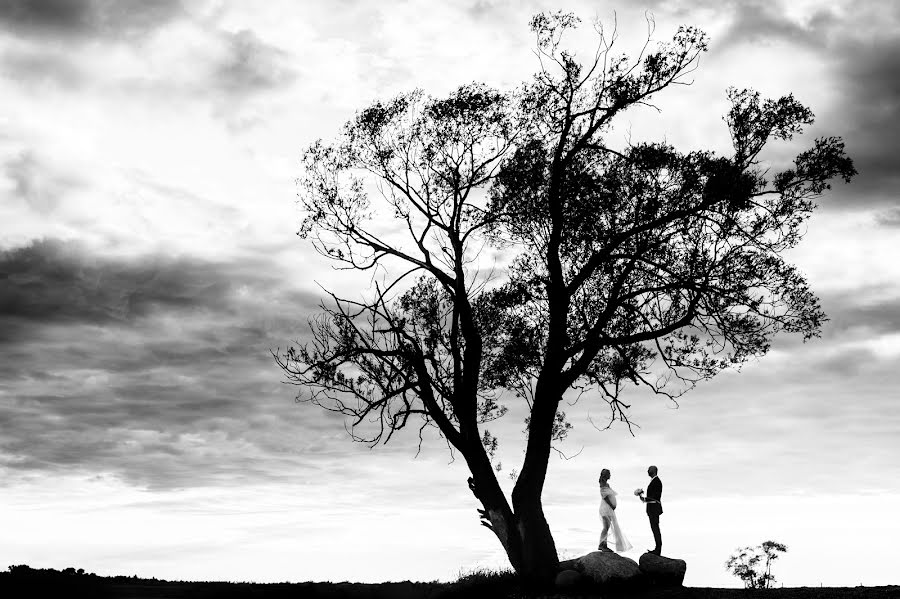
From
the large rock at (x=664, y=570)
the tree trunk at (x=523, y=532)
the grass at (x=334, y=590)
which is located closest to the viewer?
the grass at (x=334, y=590)

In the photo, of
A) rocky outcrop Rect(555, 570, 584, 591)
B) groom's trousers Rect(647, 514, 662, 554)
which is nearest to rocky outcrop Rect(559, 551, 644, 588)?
rocky outcrop Rect(555, 570, 584, 591)

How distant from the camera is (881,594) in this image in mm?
23203

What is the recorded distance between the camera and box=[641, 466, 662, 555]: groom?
27922mm

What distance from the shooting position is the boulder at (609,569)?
86.4 ft

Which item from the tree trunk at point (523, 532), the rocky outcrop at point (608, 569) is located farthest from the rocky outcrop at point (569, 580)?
the tree trunk at point (523, 532)

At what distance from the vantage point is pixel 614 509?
2856cm

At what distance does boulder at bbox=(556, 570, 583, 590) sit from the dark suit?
3.35 m

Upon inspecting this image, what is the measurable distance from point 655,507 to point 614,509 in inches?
55.0

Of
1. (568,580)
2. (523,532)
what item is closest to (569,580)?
(568,580)

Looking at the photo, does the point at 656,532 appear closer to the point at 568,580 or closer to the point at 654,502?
the point at 654,502

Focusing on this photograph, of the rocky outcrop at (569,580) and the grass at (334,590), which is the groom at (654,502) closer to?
the grass at (334,590)

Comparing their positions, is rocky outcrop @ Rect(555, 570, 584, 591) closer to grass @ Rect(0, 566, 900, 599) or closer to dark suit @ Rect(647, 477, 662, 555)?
grass @ Rect(0, 566, 900, 599)

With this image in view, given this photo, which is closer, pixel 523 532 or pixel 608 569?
pixel 608 569

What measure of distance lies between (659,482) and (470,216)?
11.3 metres
